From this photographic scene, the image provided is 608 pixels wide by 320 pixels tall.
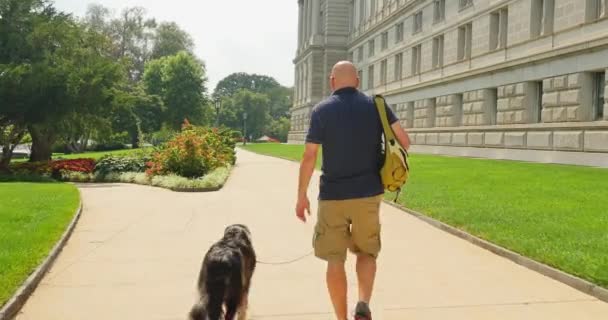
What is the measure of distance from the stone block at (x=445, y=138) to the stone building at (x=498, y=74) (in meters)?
0.11

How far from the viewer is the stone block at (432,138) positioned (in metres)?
39.4

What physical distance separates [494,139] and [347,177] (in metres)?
28.3

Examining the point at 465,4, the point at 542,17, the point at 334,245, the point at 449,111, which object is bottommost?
the point at 334,245

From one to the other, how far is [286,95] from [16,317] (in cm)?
14444

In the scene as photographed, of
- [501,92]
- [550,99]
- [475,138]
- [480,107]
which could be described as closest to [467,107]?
[480,107]

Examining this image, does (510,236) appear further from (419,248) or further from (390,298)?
(390,298)

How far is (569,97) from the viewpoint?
25188mm

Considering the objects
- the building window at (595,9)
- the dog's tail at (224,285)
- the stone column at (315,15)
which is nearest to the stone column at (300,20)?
the stone column at (315,15)

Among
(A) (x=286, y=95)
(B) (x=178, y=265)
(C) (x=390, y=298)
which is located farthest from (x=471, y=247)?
(A) (x=286, y=95)

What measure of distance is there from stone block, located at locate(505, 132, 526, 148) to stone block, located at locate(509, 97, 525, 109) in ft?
4.42

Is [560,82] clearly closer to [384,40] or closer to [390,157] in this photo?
[390,157]

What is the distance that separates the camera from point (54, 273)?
7.36m

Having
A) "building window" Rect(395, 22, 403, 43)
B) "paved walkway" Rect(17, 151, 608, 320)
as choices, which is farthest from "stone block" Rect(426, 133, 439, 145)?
"paved walkway" Rect(17, 151, 608, 320)

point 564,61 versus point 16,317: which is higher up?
point 564,61
